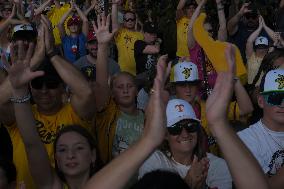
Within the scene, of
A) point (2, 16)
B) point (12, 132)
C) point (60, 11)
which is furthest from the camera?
point (60, 11)

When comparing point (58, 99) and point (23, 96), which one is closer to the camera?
point (23, 96)

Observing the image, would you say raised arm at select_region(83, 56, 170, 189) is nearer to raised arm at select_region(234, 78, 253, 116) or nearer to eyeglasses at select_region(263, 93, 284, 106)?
eyeglasses at select_region(263, 93, 284, 106)

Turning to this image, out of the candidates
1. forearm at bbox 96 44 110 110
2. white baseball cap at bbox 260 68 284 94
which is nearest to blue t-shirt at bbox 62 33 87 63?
forearm at bbox 96 44 110 110

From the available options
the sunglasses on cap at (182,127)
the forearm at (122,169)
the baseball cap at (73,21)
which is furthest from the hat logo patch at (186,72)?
the baseball cap at (73,21)

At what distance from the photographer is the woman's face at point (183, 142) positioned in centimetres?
345

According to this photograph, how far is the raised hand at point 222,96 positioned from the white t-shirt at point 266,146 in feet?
3.60

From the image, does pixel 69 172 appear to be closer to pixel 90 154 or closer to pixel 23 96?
pixel 90 154

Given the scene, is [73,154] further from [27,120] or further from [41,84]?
[41,84]

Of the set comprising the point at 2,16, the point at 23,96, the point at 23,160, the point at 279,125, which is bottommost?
the point at 23,160

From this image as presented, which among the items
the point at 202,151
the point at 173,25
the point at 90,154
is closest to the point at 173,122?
the point at 202,151

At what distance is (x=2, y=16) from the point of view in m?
7.81

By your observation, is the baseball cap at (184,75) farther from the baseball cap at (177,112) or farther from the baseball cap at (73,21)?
the baseball cap at (73,21)

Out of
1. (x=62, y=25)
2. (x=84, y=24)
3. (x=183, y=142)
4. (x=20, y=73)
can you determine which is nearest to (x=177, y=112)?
(x=183, y=142)

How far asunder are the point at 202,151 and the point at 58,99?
1069 millimetres
